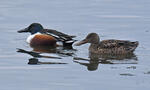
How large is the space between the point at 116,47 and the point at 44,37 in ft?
8.44

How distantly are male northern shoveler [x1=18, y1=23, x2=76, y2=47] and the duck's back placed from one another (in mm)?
1457

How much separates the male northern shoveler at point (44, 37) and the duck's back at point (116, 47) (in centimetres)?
146

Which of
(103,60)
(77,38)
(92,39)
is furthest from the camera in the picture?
(77,38)

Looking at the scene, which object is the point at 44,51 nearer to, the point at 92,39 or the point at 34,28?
the point at 92,39

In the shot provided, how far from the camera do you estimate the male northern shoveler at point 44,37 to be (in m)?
17.2

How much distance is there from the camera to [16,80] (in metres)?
12.5

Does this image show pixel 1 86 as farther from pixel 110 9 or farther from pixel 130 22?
pixel 110 9

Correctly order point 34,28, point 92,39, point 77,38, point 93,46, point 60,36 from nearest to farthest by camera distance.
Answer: point 93,46, point 92,39, point 60,36, point 77,38, point 34,28

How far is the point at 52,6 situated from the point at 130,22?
132 inches

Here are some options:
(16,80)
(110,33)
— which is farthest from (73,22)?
(16,80)

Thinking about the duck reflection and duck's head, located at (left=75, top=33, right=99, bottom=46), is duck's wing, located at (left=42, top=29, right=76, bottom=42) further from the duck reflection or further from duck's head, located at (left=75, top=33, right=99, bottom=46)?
duck's head, located at (left=75, top=33, right=99, bottom=46)

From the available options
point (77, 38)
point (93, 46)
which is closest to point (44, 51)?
point (93, 46)

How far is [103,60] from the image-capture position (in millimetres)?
14711

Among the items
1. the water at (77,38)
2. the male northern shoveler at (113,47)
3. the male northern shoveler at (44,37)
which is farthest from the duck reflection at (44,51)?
the male northern shoveler at (113,47)
